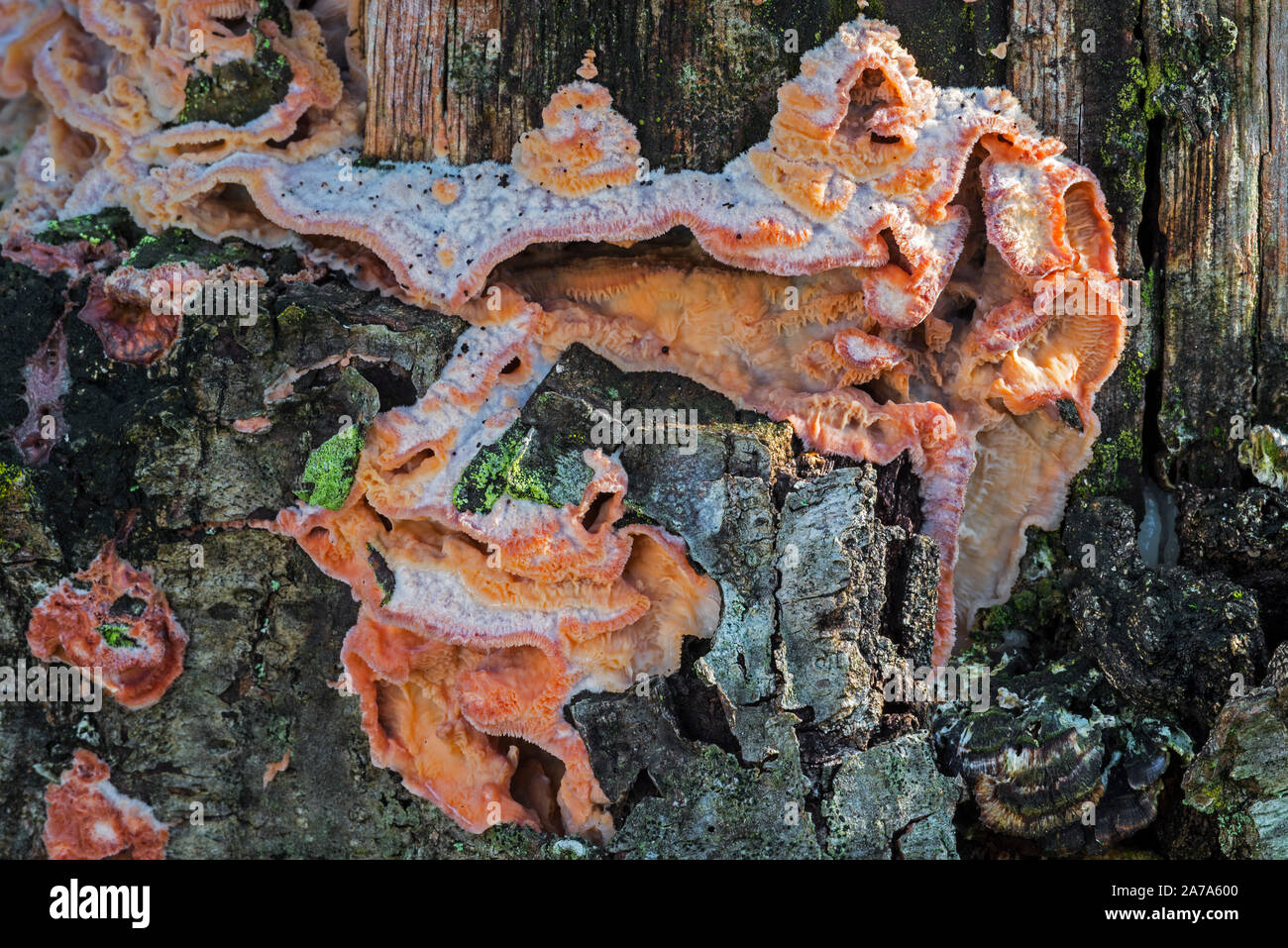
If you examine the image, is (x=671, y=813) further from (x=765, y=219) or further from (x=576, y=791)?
(x=765, y=219)

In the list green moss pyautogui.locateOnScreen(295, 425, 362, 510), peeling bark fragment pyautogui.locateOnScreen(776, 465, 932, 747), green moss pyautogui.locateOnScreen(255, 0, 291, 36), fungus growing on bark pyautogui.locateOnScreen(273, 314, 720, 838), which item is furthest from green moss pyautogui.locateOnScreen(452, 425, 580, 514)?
green moss pyautogui.locateOnScreen(255, 0, 291, 36)

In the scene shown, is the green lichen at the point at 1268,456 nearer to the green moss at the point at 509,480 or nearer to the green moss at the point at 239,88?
the green moss at the point at 509,480

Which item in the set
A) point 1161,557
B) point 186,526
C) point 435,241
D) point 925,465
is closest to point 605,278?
point 435,241

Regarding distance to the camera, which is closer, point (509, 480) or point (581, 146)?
point (509, 480)

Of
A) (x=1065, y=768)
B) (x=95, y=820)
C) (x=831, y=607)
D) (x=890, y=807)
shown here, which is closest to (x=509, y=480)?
(x=831, y=607)

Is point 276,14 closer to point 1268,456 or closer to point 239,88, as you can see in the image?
point 239,88

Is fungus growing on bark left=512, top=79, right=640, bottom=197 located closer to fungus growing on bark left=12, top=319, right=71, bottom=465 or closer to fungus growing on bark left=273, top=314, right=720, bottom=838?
fungus growing on bark left=273, top=314, right=720, bottom=838

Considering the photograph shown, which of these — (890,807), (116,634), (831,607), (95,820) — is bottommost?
(95,820)
